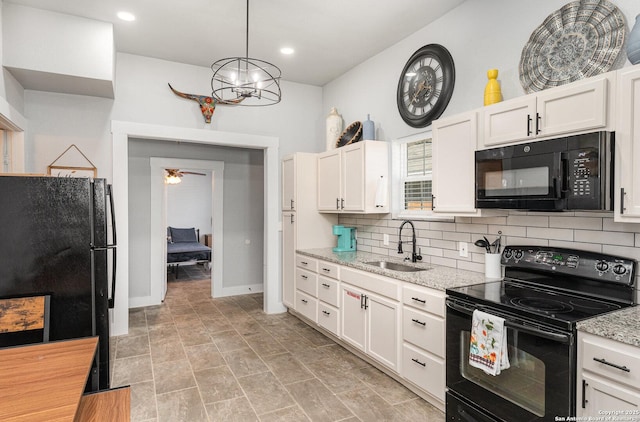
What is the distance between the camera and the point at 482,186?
7.75ft

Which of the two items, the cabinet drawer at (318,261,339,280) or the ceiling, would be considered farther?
the cabinet drawer at (318,261,339,280)

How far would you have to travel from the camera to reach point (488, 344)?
6.18ft

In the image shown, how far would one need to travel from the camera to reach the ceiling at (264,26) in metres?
3.03

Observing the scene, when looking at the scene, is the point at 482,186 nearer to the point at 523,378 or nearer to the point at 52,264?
the point at 523,378

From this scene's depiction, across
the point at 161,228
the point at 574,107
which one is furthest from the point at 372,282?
the point at 161,228

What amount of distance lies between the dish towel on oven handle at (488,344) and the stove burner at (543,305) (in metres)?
0.16

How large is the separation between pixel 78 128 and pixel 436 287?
12.4 feet

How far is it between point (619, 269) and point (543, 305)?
466mm

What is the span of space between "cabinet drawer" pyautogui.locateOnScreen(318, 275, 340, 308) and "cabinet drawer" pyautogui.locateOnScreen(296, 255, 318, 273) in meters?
0.16

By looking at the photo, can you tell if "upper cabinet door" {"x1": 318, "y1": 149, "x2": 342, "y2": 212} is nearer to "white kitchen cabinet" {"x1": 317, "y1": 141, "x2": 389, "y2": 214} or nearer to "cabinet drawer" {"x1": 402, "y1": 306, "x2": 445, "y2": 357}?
"white kitchen cabinet" {"x1": 317, "y1": 141, "x2": 389, "y2": 214}

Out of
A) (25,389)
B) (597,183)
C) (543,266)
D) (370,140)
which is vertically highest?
(370,140)

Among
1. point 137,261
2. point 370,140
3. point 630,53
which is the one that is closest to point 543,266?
point 630,53

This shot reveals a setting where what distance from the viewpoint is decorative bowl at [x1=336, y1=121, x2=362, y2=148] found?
406 centimetres

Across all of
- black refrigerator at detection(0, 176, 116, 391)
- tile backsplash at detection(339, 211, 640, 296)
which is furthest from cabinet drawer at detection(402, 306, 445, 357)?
black refrigerator at detection(0, 176, 116, 391)
